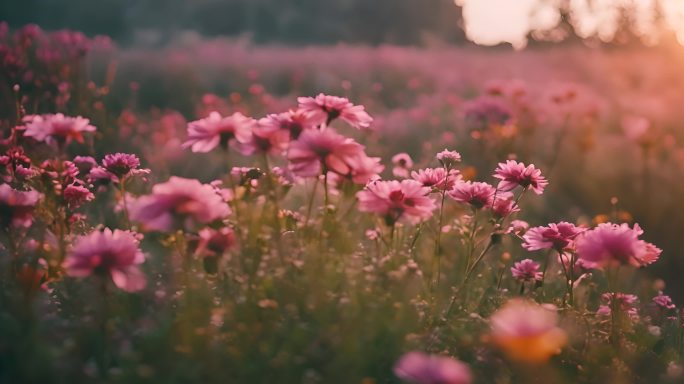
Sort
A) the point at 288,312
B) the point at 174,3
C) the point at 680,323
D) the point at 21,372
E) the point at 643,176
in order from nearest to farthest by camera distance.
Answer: the point at 21,372
the point at 288,312
the point at 680,323
the point at 643,176
the point at 174,3

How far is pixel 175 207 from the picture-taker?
1.42 meters

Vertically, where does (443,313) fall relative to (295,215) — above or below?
below

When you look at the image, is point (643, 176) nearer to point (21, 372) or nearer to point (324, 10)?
point (21, 372)

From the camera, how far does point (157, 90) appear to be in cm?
783

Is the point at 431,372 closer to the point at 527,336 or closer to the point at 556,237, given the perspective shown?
the point at 527,336

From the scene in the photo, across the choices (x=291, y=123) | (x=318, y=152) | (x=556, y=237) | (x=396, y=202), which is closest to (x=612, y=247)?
(x=556, y=237)

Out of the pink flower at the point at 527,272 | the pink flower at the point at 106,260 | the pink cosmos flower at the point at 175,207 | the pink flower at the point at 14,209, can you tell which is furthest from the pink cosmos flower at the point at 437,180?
the pink flower at the point at 14,209

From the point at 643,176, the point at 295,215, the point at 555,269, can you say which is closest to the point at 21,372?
the point at 295,215

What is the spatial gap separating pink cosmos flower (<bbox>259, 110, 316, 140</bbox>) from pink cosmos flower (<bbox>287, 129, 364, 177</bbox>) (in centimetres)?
13

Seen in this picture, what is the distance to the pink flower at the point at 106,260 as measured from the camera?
4.72 ft

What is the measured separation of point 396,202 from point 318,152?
0.80ft

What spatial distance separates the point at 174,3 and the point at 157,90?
55.6 ft

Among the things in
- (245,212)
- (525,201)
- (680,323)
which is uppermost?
(245,212)

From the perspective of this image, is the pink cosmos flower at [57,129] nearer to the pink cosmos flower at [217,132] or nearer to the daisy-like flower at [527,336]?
the pink cosmos flower at [217,132]
